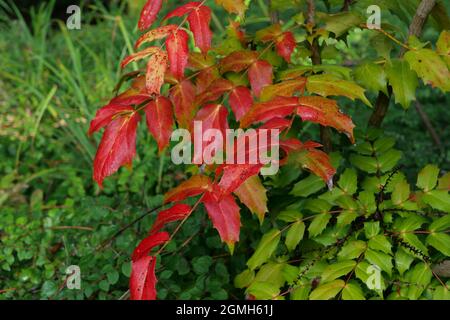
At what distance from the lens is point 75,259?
7.44 feet

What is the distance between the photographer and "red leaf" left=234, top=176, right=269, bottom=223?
1444 mm

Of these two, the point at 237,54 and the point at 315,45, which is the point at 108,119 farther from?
the point at 315,45

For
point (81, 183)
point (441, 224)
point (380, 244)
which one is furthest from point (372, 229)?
point (81, 183)

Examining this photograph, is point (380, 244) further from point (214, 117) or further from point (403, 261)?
point (214, 117)

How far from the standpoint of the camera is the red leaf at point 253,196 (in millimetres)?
1444

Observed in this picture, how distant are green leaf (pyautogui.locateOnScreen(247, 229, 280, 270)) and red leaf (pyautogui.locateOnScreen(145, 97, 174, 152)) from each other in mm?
379

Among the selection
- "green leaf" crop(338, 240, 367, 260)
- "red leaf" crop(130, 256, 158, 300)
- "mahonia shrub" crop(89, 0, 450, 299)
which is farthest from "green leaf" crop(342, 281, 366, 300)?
"red leaf" crop(130, 256, 158, 300)

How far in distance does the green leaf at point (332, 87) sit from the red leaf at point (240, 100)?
6.5 inches

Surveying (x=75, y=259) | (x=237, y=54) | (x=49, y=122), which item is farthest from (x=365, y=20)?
(x=49, y=122)

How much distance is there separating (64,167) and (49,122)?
425 millimetres

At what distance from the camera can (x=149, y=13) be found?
149 centimetres

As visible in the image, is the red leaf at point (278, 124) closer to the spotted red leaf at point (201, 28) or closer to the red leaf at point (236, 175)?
the red leaf at point (236, 175)

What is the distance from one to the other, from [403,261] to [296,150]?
0.43 m

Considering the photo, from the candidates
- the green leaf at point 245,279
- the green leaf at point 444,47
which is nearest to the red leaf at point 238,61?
the green leaf at point 444,47
